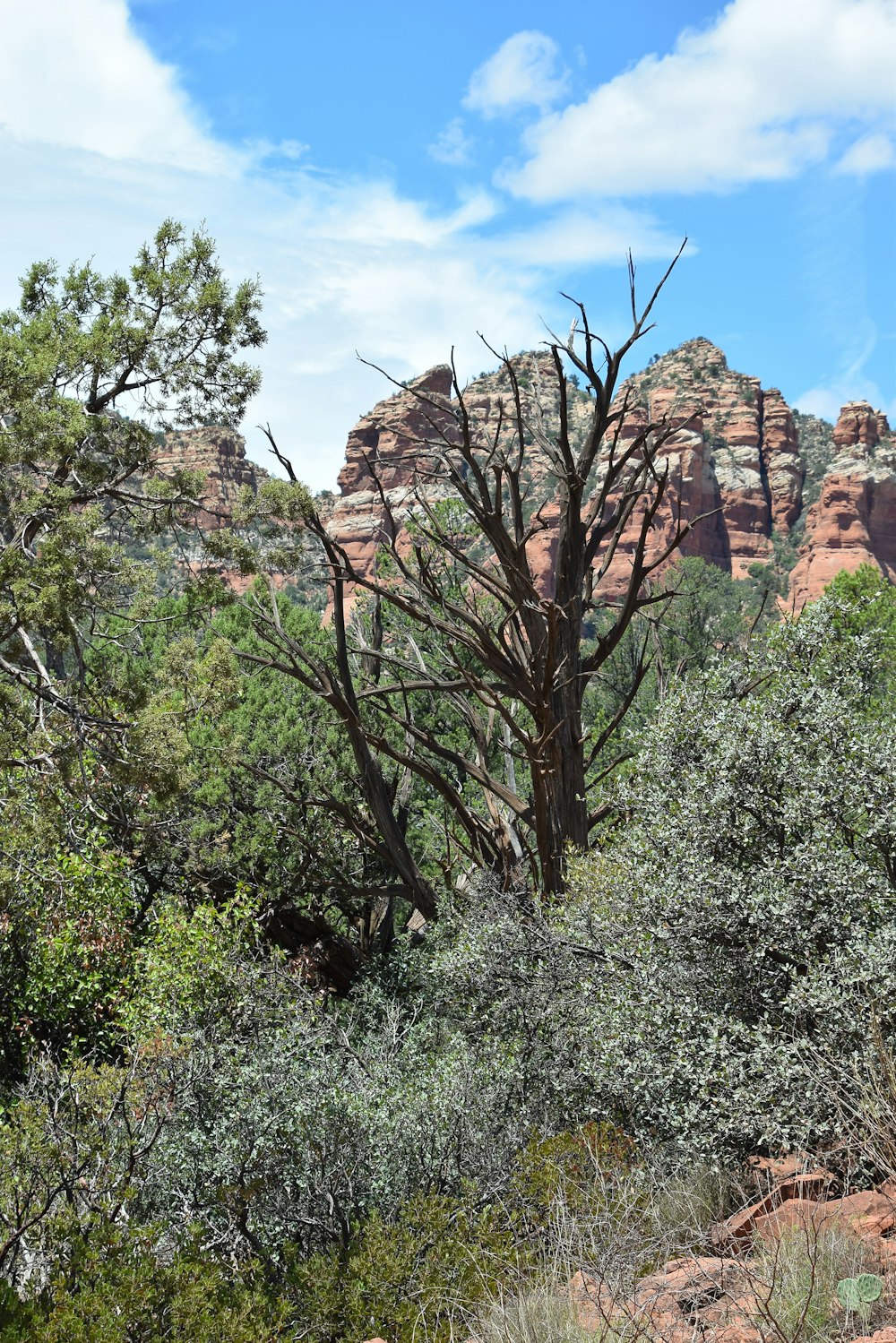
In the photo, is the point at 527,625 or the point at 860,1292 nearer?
the point at 860,1292

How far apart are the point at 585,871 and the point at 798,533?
8675cm

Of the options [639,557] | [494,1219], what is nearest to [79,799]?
[494,1219]

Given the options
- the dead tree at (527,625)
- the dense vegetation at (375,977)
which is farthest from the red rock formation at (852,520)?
the dense vegetation at (375,977)

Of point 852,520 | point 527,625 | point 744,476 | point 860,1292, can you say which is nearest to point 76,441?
point 527,625

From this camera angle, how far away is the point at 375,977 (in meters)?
10.8

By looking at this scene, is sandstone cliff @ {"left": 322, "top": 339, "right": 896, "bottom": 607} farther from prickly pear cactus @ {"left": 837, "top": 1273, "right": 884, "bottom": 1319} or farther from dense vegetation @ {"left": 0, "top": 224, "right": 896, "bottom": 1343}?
prickly pear cactus @ {"left": 837, "top": 1273, "right": 884, "bottom": 1319}

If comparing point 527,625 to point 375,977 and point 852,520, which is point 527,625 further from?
point 852,520

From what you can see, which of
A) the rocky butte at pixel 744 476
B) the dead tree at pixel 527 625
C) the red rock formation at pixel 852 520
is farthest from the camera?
the rocky butte at pixel 744 476

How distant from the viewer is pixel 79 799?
312 inches

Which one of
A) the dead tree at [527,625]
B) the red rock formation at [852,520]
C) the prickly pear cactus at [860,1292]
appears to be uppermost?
the red rock formation at [852,520]

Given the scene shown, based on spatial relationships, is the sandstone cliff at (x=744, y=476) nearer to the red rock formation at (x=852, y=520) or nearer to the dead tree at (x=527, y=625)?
the red rock formation at (x=852, y=520)

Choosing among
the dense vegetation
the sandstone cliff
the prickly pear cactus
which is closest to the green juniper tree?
the dense vegetation

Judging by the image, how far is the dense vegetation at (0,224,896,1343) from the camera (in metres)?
4.94

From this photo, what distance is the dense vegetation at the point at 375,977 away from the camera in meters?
4.94
